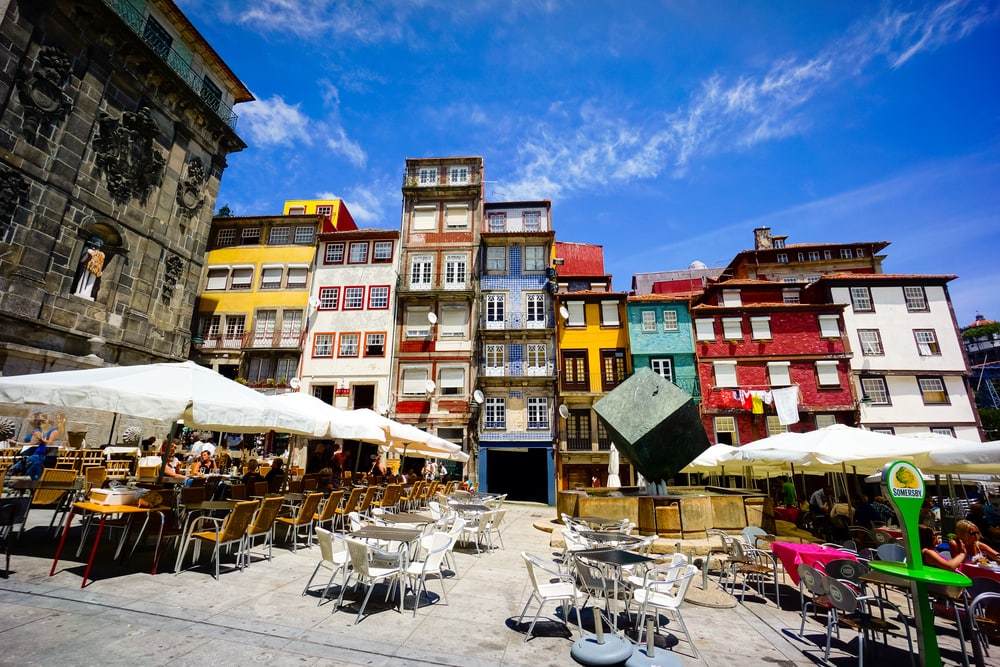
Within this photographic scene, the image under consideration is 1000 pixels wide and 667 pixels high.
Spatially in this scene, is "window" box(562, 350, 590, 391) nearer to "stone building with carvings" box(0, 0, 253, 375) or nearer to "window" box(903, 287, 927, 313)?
"stone building with carvings" box(0, 0, 253, 375)

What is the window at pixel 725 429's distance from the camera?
23.9 meters

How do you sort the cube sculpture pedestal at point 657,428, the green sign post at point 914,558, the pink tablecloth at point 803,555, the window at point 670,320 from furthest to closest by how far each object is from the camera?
1. the window at point 670,320
2. the cube sculpture pedestal at point 657,428
3. the pink tablecloth at point 803,555
4. the green sign post at point 914,558

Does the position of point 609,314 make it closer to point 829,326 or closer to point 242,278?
point 829,326

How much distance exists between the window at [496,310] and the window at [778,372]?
1510 cm

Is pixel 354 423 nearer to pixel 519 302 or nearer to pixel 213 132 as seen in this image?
pixel 519 302

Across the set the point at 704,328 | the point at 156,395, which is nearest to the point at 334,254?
the point at 704,328

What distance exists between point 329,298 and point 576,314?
14587 mm

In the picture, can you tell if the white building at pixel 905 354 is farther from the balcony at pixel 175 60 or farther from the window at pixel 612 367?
the balcony at pixel 175 60

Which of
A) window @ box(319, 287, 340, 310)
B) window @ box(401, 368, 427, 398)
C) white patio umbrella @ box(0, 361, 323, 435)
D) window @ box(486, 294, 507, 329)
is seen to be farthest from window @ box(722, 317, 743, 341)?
white patio umbrella @ box(0, 361, 323, 435)

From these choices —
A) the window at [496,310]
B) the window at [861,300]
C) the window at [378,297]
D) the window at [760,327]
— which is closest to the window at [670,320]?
the window at [760,327]

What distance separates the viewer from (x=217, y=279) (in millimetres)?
26797

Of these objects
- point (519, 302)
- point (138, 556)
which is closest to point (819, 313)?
point (519, 302)

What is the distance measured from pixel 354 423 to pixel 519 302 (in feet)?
57.1

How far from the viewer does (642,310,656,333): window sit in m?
25.9
